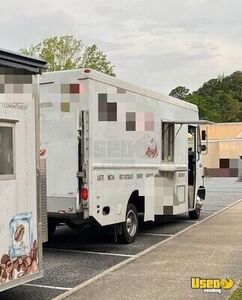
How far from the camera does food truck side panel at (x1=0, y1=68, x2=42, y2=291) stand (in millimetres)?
5473

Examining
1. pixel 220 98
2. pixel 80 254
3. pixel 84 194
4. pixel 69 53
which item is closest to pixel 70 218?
pixel 84 194

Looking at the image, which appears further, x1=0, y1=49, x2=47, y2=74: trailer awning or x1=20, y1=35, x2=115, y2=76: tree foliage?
x1=20, y1=35, x2=115, y2=76: tree foliage

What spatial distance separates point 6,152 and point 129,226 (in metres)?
4.92

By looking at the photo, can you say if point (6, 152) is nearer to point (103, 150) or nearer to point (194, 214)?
point (103, 150)

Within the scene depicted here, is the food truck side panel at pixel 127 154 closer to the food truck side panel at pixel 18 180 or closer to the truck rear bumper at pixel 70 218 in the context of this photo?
the truck rear bumper at pixel 70 218

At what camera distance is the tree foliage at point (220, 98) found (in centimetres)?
8462

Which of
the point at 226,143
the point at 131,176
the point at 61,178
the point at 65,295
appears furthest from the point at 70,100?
the point at 226,143

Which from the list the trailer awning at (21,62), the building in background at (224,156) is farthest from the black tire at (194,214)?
the building in background at (224,156)

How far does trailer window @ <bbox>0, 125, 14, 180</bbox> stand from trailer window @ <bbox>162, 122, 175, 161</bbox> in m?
6.32

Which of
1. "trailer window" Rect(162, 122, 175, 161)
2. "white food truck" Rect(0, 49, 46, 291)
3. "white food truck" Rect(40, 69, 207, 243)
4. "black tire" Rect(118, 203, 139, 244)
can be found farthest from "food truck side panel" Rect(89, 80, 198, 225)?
"white food truck" Rect(0, 49, 46, 291)

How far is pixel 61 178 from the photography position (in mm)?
8594

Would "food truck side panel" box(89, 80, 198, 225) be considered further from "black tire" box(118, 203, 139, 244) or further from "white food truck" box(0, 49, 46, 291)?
"white food truck" box(0, 49, 46, 291)

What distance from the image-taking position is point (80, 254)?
357 inches

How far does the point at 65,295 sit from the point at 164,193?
537 cm
